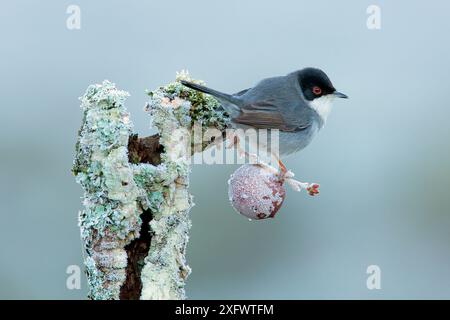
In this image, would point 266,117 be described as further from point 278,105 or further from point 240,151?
point 240,151

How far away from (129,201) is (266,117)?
0.88m

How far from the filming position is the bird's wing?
6.86 ft

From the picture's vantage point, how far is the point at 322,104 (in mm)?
2420

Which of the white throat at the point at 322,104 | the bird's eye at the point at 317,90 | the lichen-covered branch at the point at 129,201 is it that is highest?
the bird's eye at the point at 317,90

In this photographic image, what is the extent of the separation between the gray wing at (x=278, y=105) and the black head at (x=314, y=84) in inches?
1.1

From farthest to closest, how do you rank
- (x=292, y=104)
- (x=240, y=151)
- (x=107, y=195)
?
1. (x=292, y=104)
2. (x=240, y=151)
3. (x=107, y=195)

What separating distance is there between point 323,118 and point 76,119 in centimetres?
130

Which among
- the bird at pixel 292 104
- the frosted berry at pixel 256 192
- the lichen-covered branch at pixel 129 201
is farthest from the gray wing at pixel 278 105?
the lichen-covered branch at pixel 129 201

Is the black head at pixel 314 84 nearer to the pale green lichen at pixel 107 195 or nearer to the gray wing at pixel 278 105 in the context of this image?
the gray wing at pixel 278 105

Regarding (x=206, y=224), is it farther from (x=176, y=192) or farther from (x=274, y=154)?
(x=176, y=192)

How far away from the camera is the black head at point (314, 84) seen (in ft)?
7.57

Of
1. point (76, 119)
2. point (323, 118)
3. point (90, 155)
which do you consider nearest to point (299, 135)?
point (323, 118)

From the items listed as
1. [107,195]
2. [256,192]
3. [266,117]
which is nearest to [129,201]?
[107,195]

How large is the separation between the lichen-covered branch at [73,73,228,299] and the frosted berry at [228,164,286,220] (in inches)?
5.9
